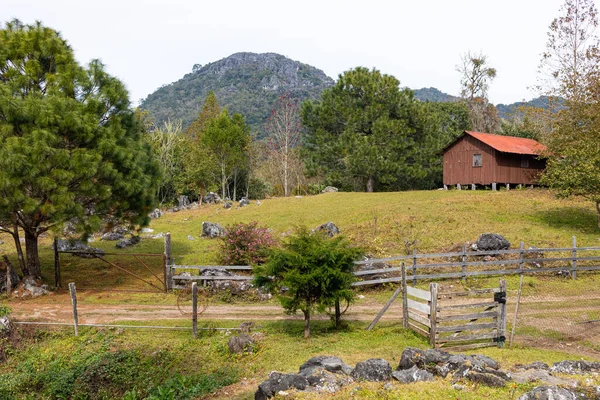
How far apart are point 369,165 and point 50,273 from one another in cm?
2622

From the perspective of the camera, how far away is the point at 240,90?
164500 millimetres

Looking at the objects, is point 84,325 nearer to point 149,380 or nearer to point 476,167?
point 149,380

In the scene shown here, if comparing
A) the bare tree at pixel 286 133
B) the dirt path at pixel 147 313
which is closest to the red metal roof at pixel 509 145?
the bare tree at pixel 286 133

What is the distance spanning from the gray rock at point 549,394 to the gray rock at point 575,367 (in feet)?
5.26

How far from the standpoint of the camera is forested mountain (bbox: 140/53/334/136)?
454ft

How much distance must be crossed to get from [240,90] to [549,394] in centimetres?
16636

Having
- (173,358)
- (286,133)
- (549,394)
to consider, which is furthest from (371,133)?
(549,394)

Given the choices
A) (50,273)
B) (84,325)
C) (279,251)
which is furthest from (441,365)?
(50,273)

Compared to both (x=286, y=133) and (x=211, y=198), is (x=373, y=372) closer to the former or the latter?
(x=211, y=198)

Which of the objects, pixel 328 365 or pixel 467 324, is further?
pixel 467 324

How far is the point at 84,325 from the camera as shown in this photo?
45.7 ft

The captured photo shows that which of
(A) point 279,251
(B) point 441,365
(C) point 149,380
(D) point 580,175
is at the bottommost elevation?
(C) point 149,380

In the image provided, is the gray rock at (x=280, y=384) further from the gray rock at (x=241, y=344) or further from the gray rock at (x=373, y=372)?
the gray rock at (x=241, y=344)

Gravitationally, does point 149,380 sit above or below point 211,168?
below
